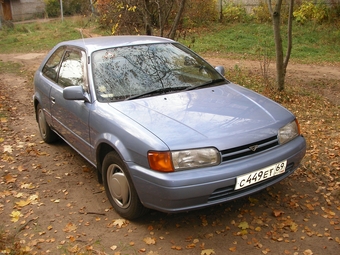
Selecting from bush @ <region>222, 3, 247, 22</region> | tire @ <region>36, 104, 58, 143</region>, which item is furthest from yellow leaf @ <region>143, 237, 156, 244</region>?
bush @ <region>222, 3, 247, 22</region>

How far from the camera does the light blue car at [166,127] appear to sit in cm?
317

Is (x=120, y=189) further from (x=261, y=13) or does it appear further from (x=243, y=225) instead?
(x=261, y=13)

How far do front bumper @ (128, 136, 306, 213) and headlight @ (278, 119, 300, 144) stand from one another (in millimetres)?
266

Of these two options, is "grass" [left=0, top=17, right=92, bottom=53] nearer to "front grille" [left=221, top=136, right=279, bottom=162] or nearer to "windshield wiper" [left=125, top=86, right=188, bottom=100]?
"windshield wiper" [left=125, top=86, right=188, bottom=100]

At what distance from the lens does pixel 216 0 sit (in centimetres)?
2006

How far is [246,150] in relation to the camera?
3.31m

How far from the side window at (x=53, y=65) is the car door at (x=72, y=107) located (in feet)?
0.52

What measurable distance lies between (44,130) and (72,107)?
170 centimetres

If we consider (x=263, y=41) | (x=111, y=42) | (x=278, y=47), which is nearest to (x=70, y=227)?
(x=111, y=42)

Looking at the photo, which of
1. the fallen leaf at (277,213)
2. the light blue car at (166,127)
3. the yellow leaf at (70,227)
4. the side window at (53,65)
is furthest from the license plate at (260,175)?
the side window at (53,65)

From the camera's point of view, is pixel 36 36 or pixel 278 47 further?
pixel 36 36

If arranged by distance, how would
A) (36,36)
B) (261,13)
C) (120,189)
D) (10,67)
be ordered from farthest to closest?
(36,36), (261,13), (10,67), (120,189)

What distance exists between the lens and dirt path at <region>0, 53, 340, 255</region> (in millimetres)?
3324

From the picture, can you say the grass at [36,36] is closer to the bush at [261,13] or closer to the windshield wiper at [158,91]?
the bush at [261,13]
